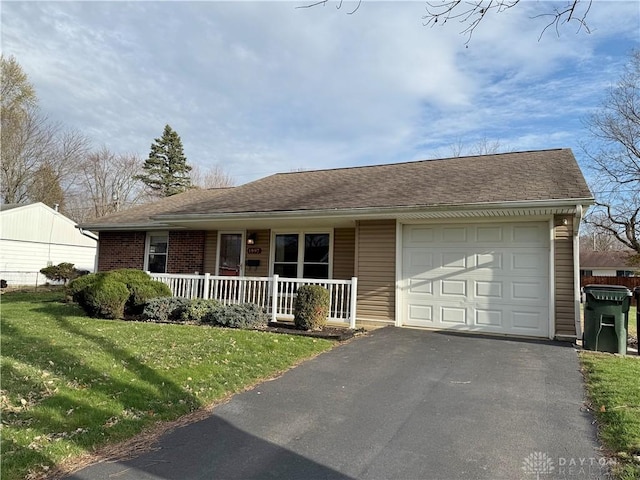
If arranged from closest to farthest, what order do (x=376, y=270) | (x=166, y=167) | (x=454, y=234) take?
(x=454, y=234)
(x=376, y=270)
(x=166, y=167)

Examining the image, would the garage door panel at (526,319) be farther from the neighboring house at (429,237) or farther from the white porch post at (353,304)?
the white porch post at (353,304)

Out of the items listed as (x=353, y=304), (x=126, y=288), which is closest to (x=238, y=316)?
(x=353, y=304)

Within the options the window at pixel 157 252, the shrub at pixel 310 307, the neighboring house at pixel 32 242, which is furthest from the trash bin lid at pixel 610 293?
the neighboring house at pixel 32 242

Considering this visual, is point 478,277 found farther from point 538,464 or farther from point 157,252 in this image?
point 157,252

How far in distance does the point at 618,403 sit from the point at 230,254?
33.6ft

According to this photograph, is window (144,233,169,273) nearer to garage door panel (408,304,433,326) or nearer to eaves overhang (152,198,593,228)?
eaves overhang (152,198,593,228)

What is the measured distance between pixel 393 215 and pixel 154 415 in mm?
6177

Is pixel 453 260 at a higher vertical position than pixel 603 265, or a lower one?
lower

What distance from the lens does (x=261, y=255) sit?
1211cm

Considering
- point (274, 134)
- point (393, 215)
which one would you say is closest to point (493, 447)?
point (393, 215)

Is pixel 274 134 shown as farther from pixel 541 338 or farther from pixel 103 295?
pixel 541 338

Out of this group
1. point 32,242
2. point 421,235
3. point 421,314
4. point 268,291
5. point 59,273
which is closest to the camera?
point 421,314

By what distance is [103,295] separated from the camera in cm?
945

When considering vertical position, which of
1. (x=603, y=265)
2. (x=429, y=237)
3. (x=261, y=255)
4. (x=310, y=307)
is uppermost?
(x=603, y=265)
